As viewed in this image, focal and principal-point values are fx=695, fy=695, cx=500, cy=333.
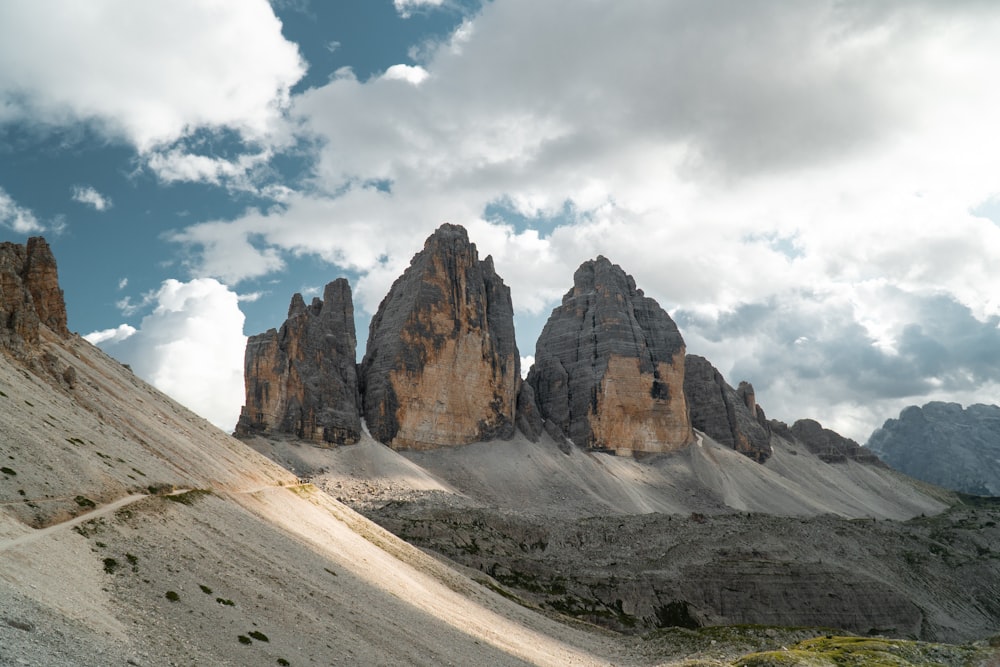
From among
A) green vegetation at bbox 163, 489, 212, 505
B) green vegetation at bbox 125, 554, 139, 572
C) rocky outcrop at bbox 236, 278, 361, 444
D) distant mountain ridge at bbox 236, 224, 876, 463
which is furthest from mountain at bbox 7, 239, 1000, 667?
distant mountain ridge at bbox 236, 224, 876, 463

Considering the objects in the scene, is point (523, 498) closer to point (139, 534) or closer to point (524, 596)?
point (524, 596)

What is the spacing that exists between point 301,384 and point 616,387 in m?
84.4

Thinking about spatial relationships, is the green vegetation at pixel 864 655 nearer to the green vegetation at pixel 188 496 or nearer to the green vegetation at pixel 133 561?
the green vegetation at pixel 133 561

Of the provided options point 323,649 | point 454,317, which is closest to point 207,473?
point 323,649

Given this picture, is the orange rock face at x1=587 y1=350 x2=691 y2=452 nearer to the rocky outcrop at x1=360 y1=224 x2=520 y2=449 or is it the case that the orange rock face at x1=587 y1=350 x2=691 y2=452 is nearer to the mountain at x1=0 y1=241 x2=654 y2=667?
the rocky outcrop at x1=360 y1=224 x2=520 y2=449

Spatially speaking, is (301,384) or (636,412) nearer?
(301,384)

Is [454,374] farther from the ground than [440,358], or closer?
closer

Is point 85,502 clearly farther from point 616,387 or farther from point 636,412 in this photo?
point 636,412

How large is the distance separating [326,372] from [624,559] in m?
76.2

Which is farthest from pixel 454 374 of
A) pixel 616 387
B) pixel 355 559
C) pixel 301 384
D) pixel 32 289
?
pixel 355 559

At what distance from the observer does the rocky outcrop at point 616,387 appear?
180 metres

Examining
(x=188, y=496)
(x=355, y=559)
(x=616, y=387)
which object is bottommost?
(x=355, y=559)

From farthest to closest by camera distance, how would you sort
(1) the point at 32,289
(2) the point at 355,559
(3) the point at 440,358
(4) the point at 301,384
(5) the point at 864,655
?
(3) the point at 440,358, (4) the point at 301,384, (1) the point at 32,289, (2) the point at 355,559, (5) the point at 864,655

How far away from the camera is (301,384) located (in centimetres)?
13750
